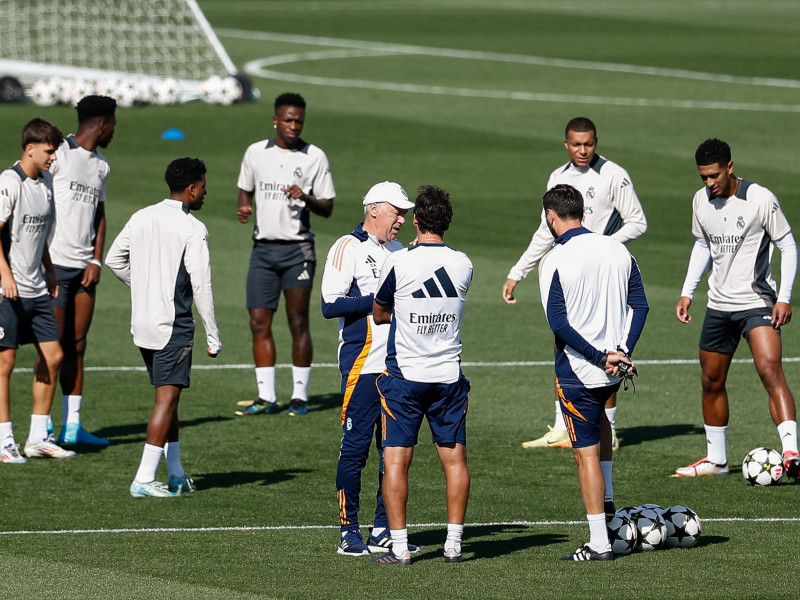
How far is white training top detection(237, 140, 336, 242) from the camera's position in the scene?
1420 cm

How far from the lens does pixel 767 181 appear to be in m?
26.9

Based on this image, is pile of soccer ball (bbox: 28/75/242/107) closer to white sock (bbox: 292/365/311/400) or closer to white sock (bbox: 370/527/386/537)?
white sock (bbox: 292/365/311/400)

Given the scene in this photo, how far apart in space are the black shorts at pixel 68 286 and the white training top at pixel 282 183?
204 cm

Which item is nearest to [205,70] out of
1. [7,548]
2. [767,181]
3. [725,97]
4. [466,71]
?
[466,71]

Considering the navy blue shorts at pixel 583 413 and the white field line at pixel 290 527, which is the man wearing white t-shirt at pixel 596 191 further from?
the navy blue shorts at pixel 583 413

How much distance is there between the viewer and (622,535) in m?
9.28

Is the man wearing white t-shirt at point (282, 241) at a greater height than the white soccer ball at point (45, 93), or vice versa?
the white soccer ball at point (45, 93)

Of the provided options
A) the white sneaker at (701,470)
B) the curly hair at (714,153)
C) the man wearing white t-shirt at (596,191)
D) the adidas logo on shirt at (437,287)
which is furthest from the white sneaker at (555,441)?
the adidas logo on shirt at (437,287)

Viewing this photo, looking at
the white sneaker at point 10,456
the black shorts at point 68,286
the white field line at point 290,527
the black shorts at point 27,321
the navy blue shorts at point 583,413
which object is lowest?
the white field line at point 290,527

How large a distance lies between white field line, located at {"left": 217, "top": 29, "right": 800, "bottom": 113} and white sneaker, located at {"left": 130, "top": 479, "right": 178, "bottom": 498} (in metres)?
25.7

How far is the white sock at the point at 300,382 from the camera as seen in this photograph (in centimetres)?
Result: 1407

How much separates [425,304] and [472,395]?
225 inches

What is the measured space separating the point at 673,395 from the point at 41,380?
625 cm

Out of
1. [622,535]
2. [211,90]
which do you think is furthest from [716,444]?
[211,90]
